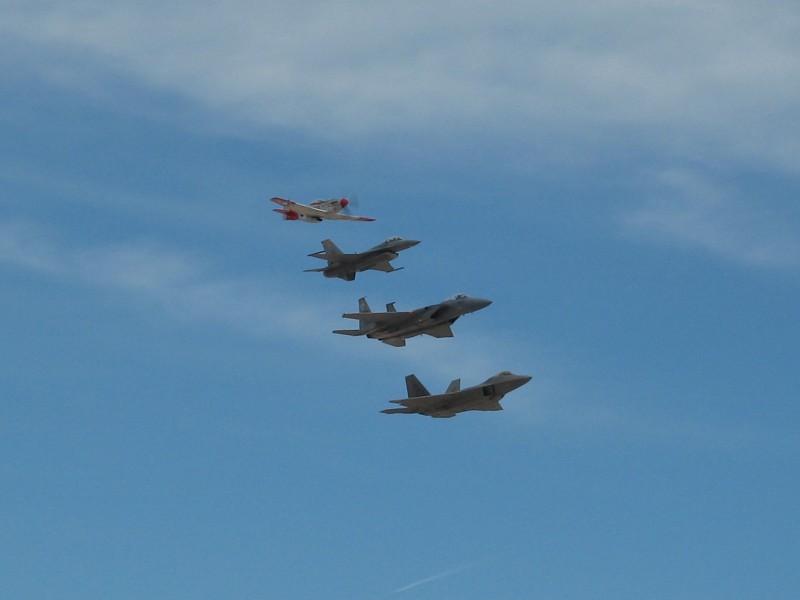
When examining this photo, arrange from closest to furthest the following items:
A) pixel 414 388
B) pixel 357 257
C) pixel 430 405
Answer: pixel 430 405
pixel 414 388
pixel 357 257

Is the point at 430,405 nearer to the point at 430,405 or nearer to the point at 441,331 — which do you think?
the point at 430,405

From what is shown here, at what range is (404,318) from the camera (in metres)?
152

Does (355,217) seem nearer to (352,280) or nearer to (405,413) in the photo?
(352,280)

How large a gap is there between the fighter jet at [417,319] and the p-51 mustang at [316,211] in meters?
21.3

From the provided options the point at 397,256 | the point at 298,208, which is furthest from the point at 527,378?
the point at 298,208

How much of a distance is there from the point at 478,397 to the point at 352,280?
32.6 metres

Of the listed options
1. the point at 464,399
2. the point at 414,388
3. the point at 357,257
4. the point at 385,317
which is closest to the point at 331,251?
the point at 357,257

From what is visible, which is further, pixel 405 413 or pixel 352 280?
pixel 352 280

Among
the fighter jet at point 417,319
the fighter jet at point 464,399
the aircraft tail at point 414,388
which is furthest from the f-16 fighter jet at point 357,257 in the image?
the fighter jet at point 464,399

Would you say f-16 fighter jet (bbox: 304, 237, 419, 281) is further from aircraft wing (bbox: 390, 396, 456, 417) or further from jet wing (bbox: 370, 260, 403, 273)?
aircraft wing (bbox: 390, 396, 456, 417)

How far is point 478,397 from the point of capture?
5684 inches

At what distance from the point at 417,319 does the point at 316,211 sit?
89.1 ft

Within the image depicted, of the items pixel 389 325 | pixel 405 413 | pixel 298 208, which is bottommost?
pixel 405 413

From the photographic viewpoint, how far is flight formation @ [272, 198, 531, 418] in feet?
473
